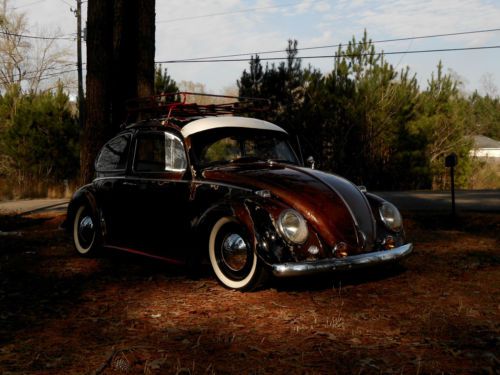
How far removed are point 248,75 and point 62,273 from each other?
16938 mm

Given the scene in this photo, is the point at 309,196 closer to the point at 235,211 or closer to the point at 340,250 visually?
the point at 340,250

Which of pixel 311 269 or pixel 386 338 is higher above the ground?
pixel 311 269

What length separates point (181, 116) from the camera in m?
6.43

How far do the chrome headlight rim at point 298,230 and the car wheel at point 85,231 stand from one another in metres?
3.02

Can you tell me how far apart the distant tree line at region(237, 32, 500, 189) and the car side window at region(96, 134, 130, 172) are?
555 inches

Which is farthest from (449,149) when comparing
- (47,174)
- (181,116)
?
(181,116)

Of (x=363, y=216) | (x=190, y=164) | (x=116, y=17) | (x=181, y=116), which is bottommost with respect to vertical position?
(x=363, y=216)

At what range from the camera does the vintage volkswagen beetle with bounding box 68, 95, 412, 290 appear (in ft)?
15.8

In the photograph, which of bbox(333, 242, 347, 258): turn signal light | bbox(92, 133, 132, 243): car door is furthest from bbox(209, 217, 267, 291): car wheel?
bbox(92, 133, 132, 243): car door

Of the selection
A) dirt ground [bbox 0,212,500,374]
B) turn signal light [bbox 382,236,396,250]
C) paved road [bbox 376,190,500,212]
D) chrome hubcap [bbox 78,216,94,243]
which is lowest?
dirt ground [bbox 0,212,500,374]

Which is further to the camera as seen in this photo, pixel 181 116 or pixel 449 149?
pixel 449 149

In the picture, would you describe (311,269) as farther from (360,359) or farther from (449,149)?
(449,149)

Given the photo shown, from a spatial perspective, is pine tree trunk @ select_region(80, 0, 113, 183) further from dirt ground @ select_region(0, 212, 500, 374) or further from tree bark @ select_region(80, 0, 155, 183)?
dirt ground @ select_region(0, 212, 500, 374)

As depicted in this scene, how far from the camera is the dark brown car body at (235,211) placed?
15.7 feet
